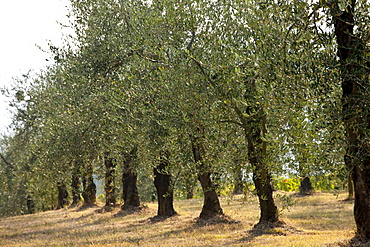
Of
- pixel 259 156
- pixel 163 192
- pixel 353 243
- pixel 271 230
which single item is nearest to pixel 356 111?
pixel 353 243

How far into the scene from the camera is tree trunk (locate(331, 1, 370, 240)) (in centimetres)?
1100

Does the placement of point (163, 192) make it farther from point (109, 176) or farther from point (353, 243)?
point (353, 243)

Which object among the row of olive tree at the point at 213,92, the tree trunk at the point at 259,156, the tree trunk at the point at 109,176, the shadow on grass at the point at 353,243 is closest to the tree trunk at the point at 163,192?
the row of olive tree at the point at 213,92

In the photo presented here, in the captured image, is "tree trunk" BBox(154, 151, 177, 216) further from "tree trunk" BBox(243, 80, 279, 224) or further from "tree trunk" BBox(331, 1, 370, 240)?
"tree trunk" BBox(331, 1, 370, 240)

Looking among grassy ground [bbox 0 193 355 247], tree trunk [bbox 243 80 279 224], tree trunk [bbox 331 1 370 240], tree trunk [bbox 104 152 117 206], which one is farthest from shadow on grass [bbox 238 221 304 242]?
tree trunk [bbox 104 152 117 206]

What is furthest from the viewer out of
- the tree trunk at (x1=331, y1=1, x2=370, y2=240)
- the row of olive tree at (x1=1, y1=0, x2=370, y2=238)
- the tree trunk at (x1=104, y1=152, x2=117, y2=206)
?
the tree trunk at (x1=104, y1=152, x2=117, y2=206)

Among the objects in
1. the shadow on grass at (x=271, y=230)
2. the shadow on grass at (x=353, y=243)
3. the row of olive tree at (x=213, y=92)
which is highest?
the row of olive tree at (x=213, y=92)

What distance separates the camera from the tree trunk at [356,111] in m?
11.0

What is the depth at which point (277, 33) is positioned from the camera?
13.5m

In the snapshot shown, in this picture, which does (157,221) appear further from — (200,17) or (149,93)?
(200,17)

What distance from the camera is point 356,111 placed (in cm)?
1123

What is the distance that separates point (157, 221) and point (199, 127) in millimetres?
10582

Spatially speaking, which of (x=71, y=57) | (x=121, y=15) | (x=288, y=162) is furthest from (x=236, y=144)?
(x=71, y=57)

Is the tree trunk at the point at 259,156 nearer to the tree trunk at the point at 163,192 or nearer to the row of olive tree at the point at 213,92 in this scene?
the row of olive tree at the point at 213,92
